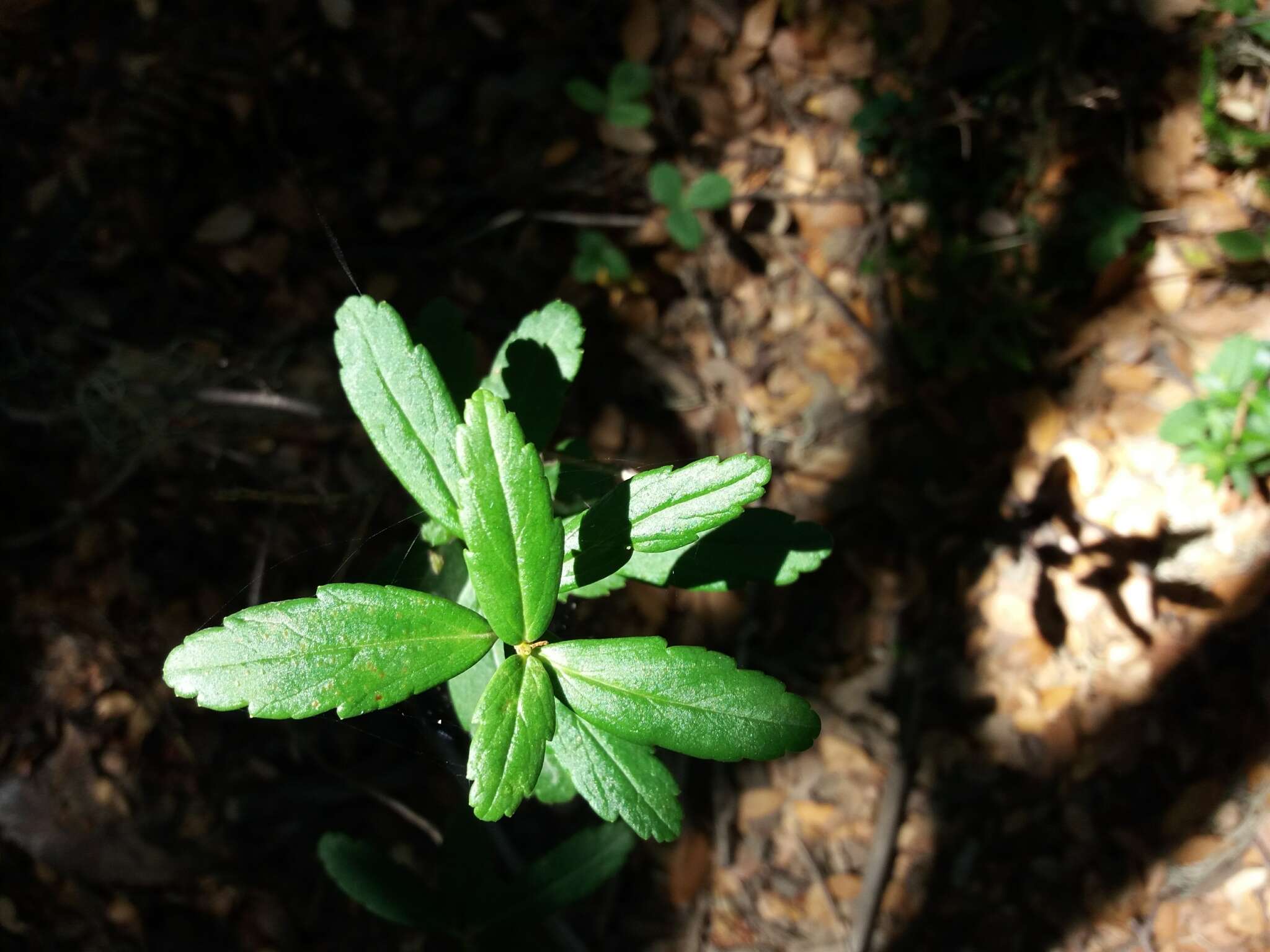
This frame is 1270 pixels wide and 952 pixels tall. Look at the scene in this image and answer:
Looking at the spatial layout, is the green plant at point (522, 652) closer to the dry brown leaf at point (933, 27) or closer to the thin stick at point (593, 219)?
the thin stick at point (593, 219)

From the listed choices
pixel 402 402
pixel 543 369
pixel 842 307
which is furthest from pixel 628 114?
pixel 402 402

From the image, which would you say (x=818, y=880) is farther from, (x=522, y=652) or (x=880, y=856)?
(x=522, y=652)

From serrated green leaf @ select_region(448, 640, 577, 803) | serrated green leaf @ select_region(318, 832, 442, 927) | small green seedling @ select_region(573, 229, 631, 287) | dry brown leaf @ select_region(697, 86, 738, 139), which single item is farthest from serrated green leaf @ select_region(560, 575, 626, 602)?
dry brown leaf @ select_region(697, 86, 738, 139)

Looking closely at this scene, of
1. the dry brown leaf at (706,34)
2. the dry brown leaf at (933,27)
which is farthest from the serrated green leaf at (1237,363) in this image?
the dry brown leaf at (706,34)

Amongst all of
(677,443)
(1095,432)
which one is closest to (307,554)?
(677,443)

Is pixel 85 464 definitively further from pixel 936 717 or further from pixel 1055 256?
pixel 1055 256
